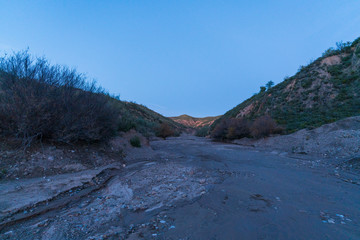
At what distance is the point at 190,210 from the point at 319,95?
2395cm

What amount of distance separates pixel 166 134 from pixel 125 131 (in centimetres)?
1660

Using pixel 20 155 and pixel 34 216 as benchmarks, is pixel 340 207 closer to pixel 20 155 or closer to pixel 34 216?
pixel 34 216

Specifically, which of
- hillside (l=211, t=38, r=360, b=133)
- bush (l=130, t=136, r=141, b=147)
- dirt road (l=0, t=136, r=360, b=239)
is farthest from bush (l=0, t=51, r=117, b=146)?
hillside (l=211, t=38, r=360, b=133)

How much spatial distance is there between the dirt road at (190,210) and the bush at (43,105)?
7.29ft

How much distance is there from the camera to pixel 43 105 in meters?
6.21

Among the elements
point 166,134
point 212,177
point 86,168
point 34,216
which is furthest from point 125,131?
point 166,134

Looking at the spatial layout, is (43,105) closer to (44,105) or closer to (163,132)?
(44,105)

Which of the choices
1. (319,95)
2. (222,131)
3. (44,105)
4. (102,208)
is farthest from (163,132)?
(102,208)

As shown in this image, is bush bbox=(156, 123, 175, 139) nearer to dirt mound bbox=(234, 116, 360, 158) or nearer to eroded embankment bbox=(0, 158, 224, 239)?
dirt mound bbox=(234, 116, 360, 158)

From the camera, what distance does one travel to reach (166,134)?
29438 millimetres

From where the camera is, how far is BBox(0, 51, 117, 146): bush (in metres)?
5.86

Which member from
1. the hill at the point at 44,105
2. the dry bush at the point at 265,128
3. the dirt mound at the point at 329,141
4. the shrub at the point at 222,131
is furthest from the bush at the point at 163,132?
the hill at the point at 44,105

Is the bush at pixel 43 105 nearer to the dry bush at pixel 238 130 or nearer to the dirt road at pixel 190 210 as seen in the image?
the dirt road at pixel 190 210

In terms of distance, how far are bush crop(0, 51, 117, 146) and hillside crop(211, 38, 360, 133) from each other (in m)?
16.7
